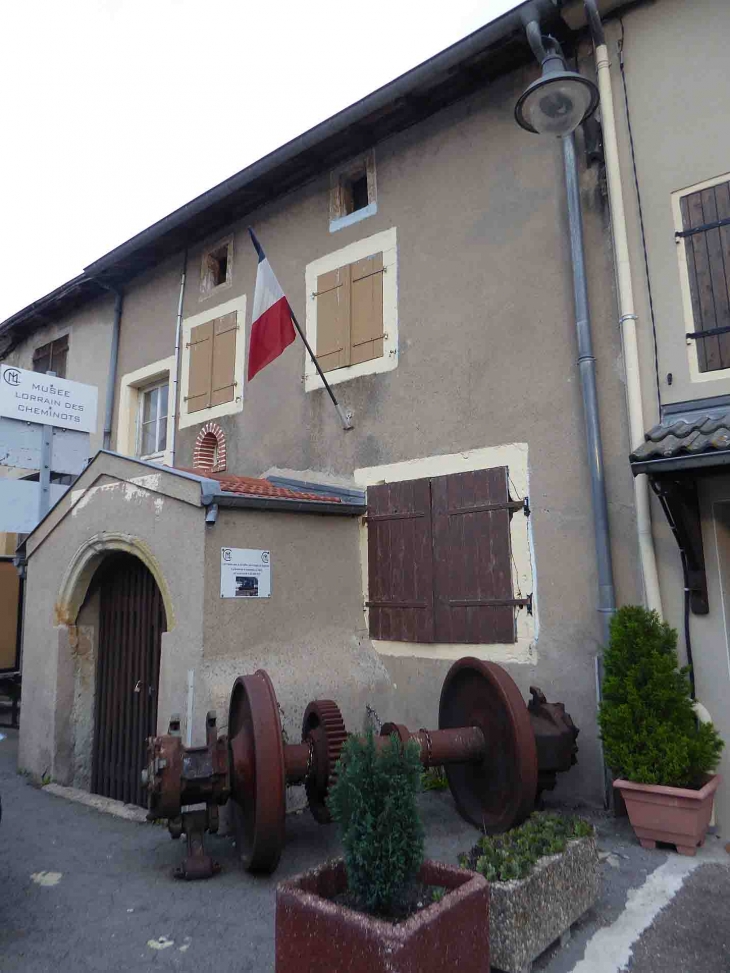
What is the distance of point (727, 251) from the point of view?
5262 mm

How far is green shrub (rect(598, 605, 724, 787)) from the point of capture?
15.0 ft

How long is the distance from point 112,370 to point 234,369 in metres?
2.87

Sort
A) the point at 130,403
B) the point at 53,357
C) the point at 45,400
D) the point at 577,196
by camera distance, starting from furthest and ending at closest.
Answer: the point at 53,357, the point at 130,403, the point at 45,400, the point at 577,196

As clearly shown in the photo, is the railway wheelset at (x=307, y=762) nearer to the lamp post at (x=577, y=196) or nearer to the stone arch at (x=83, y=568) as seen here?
the lamp post at (x=577, y=196)

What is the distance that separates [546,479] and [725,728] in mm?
2221

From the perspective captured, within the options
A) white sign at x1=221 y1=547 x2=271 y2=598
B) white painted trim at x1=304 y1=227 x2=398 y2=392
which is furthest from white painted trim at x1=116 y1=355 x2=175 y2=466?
white sign at x1=221 y1=547 x2=271 y2=598

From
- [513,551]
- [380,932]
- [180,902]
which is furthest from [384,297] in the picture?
[380,932]

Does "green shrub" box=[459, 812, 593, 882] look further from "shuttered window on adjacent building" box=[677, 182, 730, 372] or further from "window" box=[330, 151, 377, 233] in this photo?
"window" box=[330, 151, 377, 233]

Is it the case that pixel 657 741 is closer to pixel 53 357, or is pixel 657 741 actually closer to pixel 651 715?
pixel 651 715

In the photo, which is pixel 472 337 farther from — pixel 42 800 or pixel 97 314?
pixel 97 314

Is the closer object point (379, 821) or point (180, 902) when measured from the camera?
point (379, 821)

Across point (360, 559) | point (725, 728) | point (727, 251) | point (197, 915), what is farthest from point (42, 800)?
point (727, 251)

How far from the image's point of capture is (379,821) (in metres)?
2.76

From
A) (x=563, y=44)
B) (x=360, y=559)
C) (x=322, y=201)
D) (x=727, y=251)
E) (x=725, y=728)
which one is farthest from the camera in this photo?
(x=322, y=201)
